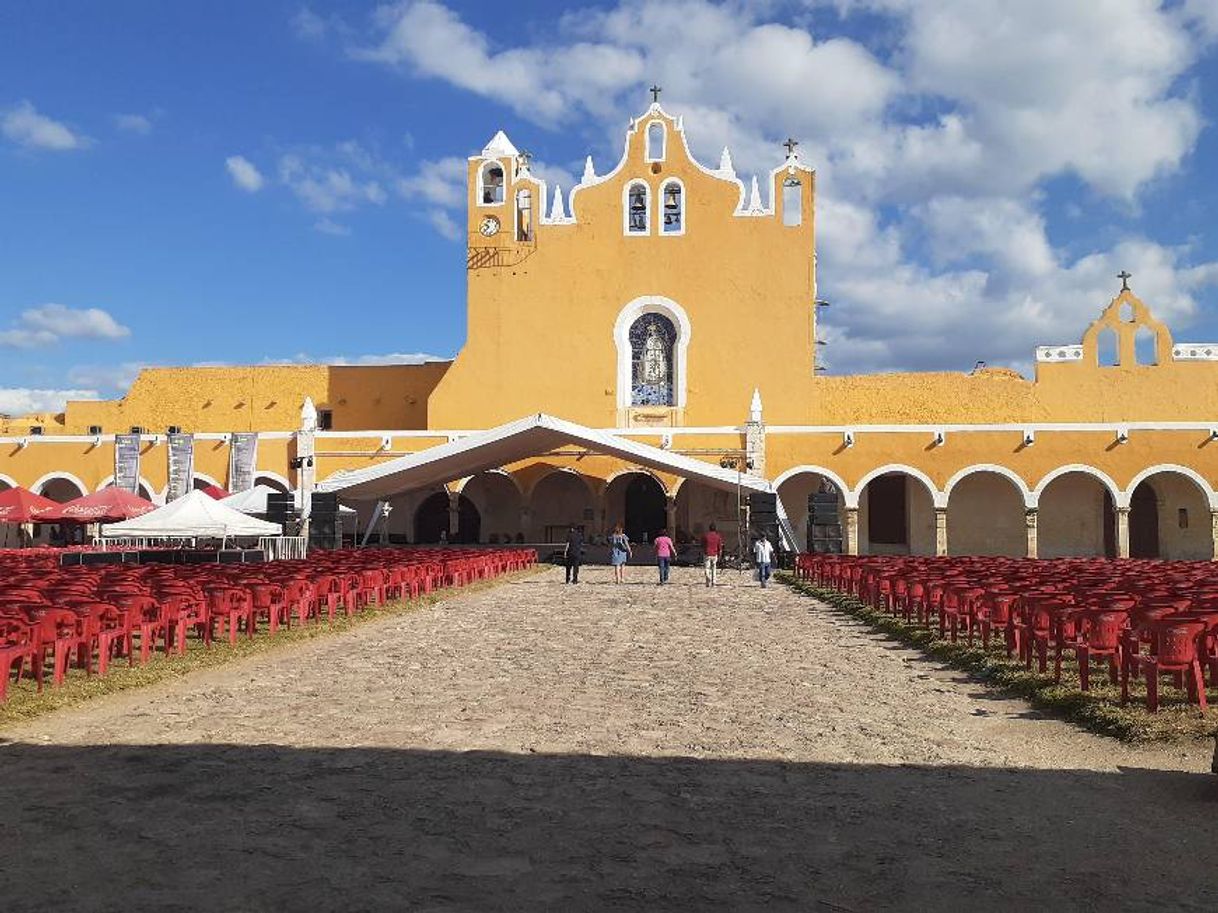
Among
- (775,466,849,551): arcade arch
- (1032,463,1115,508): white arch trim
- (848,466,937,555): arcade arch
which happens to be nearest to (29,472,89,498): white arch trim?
(775,466,849,551): arcade arch

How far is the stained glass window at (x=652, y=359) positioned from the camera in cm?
3522

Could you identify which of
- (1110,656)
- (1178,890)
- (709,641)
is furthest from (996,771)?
(709,641)

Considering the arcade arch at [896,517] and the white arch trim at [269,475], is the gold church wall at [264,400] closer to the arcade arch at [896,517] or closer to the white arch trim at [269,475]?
the white arch trim at [269,475]

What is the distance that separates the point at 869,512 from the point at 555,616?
796 inches

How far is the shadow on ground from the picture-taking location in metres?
4.32

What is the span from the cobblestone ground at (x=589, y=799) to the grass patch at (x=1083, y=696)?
28 centimetres

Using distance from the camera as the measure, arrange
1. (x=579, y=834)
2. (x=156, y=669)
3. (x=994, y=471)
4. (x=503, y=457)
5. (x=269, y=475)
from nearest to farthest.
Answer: (x=579, y=834) → (x=156, y=669) → (x=503, y=457) → (x=994, y=471) → (x=269, y=475)

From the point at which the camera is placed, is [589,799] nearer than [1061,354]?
Yes

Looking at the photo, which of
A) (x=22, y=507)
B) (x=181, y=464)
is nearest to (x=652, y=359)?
(x=181, y=464)

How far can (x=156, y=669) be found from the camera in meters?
10.2

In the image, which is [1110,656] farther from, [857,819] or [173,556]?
[173,556]

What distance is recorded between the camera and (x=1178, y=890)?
4379 mm

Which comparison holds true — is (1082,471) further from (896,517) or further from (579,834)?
(579,834)

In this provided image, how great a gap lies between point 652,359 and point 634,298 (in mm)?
1982
